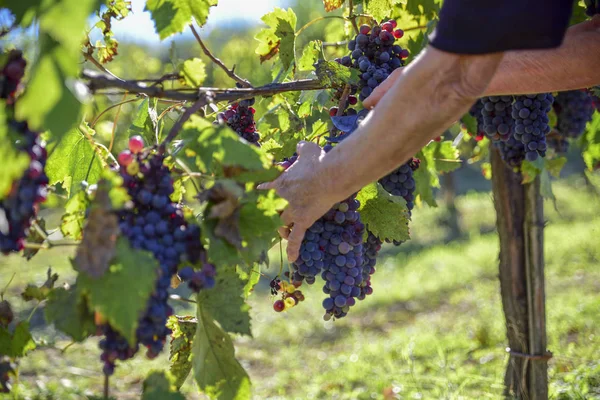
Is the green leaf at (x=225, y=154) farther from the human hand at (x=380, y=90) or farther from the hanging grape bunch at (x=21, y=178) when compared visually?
the human hand at (x=380, y=90)

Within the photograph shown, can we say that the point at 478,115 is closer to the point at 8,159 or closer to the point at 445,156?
the point at 445,156

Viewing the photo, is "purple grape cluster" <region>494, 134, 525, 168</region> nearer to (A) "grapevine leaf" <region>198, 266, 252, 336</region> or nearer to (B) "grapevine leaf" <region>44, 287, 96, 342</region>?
(A) "grapevine leaf" <region>198, 266, 252, 336</region>

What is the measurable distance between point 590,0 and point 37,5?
5.41 feet

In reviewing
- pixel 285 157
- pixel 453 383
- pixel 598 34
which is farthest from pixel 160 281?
pixel 453 383

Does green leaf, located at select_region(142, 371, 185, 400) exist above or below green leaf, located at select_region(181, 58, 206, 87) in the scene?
below

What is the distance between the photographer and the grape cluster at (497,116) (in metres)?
2.66

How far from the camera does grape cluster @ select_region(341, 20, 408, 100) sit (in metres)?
2.09

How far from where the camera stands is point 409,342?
4.82m

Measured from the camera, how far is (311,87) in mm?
2107

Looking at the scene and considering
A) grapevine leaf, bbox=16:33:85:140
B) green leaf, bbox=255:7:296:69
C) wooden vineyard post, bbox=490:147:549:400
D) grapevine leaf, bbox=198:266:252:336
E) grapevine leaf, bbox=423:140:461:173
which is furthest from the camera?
grapevine leaf, bbox=423:140:461:173

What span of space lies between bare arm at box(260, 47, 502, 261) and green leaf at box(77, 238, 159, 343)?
52 centimetres

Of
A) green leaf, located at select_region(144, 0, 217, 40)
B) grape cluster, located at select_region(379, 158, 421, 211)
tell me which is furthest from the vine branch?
grape cluster, located at select_region(379, 158, 421, 211)

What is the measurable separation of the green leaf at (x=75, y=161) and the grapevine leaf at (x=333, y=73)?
0.74m

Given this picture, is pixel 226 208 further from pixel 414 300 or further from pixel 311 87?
pixel 414 300
